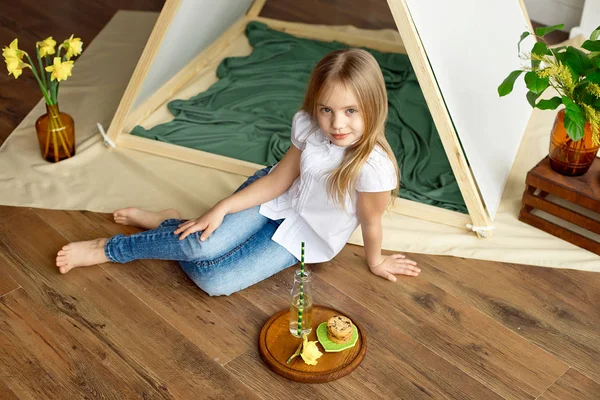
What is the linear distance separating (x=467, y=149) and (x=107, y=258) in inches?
41.8

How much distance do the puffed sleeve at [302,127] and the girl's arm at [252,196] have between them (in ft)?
→ 0.15

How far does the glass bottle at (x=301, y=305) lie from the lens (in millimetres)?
1794

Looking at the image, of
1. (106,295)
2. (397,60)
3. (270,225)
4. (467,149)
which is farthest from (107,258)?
(397,60)

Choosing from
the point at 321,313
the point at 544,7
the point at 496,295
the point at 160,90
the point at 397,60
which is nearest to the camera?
the point at 321,313

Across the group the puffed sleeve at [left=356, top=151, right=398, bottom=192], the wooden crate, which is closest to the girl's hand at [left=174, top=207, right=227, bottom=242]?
the puffed sleeve at [left=356, top=151, right=398, bottom=192]

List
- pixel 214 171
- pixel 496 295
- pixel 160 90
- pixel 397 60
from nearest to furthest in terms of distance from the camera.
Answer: pixel 496 295 < pixel 214 171 < pixel 160 90 < pixel 397 60

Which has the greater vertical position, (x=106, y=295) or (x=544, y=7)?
(x=544, y=7)

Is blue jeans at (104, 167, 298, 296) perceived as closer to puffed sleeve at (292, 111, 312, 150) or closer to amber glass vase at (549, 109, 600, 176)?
puffed sleeve at (292, 111, 312, 150)

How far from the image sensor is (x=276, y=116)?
9.11ft

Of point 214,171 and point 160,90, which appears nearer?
point 214,171

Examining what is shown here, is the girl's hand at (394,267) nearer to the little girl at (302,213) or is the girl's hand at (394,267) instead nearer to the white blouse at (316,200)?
the little girl at (302,213)

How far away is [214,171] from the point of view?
8.25ft

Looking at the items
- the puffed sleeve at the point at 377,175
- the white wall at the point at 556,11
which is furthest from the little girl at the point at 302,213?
the white wall at the point at 556,11

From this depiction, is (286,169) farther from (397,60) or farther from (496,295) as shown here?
(397,60)
